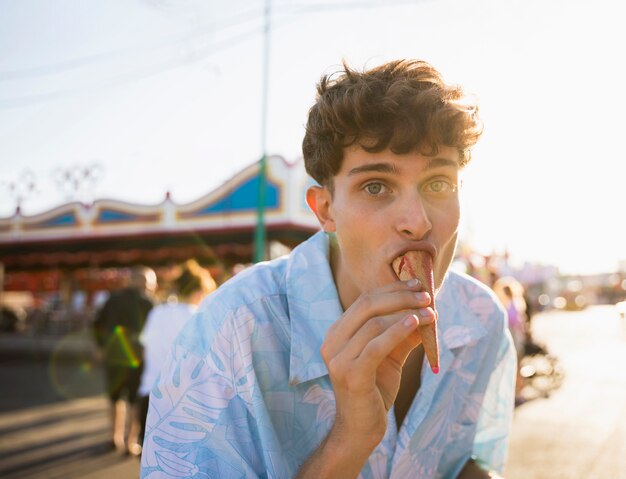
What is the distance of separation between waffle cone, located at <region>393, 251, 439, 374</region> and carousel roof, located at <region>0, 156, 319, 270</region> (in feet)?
40.4

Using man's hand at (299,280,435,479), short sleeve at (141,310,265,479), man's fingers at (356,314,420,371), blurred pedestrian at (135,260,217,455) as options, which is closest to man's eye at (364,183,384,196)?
man's hand at (299,280,435,479)

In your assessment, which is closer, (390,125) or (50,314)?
(390,125)

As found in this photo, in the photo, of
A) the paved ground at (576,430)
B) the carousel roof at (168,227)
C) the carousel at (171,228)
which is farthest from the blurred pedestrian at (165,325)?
the carousel at (171,228)

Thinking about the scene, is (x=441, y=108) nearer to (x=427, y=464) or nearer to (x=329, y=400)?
(x=329, y=400)

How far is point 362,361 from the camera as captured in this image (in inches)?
50.6

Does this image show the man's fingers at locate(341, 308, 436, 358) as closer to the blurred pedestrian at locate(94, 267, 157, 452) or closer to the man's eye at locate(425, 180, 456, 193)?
the man's eye at locate(425, 180, 456, 193)

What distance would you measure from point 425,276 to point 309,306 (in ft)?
1.56

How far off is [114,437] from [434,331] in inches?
250

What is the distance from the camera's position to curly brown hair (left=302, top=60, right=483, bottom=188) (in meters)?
1.55

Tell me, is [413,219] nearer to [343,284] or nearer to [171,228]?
[343,284]

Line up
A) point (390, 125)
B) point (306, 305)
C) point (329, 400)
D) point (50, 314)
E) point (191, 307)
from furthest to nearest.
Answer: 1. point (50, 314)
2. point (191, 307)
3. point (306, 305)
4. point (329, 400)
5. point (390, 125)

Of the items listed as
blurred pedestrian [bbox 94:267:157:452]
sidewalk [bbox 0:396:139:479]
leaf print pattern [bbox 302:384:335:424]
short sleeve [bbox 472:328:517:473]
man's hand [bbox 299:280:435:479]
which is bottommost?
sidewalk [bbox 0:396:139:479]

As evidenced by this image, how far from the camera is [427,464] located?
5.86 ft

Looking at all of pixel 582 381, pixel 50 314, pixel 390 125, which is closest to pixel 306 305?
A: pixel 390 125
